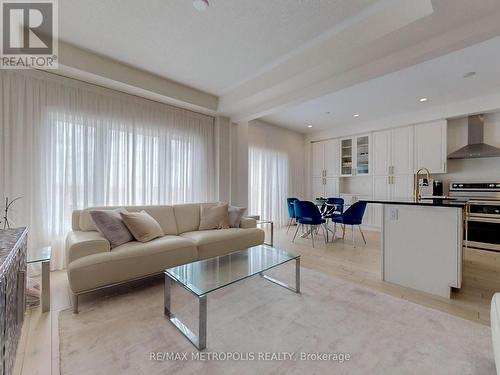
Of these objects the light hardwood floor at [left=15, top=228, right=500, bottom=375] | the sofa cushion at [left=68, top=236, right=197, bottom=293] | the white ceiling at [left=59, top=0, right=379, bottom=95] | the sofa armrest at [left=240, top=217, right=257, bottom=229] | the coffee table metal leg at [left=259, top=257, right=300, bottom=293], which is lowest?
the light hardwood floor at [left=15, top=228, right=500, bottom=375]

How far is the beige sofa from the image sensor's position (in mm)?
Answer: 1901

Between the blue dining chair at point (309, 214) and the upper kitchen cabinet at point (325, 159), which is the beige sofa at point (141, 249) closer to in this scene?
the blue dining chair at point (309, 214)

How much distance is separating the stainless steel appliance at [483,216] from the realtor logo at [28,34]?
19.3 ft

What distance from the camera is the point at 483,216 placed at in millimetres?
3703

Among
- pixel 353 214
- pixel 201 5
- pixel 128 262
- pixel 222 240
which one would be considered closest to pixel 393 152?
pixel 353 214

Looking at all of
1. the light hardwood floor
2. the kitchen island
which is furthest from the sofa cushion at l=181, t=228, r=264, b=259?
the kitchen island

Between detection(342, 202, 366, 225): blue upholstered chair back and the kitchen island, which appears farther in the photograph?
detection(342, 202, 366, 225): blue upholstered chair back

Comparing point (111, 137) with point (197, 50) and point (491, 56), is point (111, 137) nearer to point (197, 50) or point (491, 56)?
point (197, 50)

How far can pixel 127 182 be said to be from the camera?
10.6ft

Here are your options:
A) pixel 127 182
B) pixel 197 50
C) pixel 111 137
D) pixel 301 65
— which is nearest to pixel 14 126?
pixel 111 137

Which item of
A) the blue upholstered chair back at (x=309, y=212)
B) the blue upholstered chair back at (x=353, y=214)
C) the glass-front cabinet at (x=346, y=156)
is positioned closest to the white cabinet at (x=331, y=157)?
the glass-front cabinet at (x=346, y=156)

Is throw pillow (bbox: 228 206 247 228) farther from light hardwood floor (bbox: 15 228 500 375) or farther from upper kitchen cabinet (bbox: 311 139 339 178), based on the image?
upper kitchen cabinet (bbox: 311 139 339 178)

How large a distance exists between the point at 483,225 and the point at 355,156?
2.67 metres

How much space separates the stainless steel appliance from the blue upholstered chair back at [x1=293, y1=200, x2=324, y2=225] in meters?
2.29
